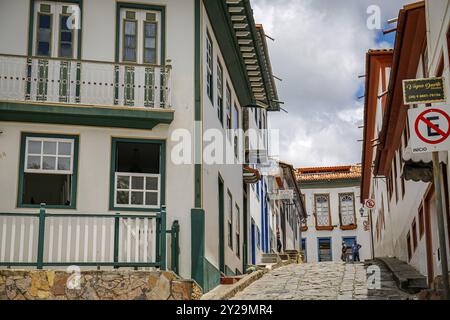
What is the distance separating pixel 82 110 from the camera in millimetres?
15500

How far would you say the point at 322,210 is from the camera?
186ft

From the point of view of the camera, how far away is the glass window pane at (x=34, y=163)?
1550 cm

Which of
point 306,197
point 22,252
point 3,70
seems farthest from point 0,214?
point 306,197

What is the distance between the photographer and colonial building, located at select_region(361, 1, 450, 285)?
41.7ft

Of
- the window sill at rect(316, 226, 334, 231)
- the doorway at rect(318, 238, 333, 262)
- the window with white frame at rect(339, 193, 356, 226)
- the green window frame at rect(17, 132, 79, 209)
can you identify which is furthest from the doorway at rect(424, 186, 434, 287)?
the doorway at rect(318, 238, 333, 262)

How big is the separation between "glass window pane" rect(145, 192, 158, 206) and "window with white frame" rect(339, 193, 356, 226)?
4159 cm

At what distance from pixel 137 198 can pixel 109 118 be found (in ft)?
5.62

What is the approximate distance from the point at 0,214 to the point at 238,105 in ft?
39.2

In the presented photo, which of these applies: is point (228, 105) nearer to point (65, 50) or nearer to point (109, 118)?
point (65, 50)

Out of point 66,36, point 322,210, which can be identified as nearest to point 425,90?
point 66,36

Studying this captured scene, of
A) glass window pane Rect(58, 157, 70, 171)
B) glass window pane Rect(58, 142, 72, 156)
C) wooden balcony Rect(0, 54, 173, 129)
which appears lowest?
glass window pane Rect(58, 157, 70, 171)

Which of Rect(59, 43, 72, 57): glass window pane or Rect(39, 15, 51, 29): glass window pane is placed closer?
Rect(59, 43, 72, 57): glass window pane

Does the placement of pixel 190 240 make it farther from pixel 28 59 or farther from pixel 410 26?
pixel 410 26

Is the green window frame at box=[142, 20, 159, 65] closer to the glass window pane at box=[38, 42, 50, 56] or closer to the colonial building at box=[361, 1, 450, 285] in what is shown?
the glass window pane at box=[38, 42, 50, 56]
